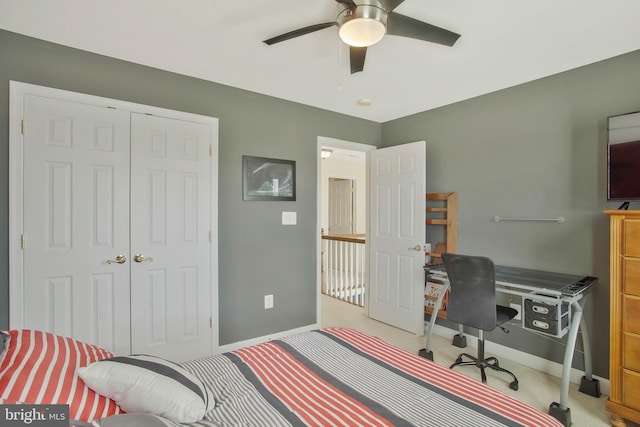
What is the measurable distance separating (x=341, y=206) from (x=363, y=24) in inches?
235

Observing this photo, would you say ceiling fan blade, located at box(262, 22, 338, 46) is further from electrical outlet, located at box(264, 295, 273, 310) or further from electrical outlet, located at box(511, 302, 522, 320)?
electrical outlet, located at box(511, 302, 522, 320)

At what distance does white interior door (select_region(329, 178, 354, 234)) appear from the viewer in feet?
24.0

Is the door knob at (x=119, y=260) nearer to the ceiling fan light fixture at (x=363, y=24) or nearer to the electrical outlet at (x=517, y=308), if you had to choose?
the ceiling fan light fixture at (x=363, y=24)

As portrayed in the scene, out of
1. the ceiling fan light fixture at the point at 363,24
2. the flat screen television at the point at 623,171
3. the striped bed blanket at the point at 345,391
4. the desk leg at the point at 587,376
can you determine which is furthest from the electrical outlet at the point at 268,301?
the flat screen television at the point at 623,171

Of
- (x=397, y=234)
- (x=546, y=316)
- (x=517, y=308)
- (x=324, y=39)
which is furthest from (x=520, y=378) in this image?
(x=324, y=39)

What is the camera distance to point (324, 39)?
2.12m

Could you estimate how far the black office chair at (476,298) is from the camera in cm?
233

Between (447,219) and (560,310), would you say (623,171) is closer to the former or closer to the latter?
(560,310)

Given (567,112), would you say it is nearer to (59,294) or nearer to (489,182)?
(489,182)

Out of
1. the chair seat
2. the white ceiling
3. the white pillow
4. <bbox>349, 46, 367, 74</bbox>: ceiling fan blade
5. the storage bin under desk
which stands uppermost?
the white ceiling

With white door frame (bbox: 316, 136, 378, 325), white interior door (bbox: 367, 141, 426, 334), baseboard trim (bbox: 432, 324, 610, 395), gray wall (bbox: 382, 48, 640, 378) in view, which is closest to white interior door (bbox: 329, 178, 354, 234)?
white interior door (bbox: 367, 141, 426, 334)

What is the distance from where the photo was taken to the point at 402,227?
11.6ft

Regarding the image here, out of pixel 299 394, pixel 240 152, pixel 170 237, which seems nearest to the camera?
pixel 299 394

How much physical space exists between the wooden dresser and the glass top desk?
0.20m
